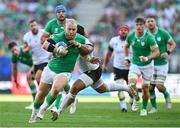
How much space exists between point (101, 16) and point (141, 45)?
20.8 meters

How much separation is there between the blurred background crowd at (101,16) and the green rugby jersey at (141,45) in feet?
55.0

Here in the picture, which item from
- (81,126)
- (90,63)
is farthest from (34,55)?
(81,126)

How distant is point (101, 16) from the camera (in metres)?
39.9

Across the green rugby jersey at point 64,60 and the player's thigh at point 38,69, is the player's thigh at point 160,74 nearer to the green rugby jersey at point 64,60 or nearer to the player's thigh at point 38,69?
the player's thigh at point 38,69

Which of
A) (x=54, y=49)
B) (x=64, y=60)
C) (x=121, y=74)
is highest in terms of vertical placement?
(x=54, y=49)

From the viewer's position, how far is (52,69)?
1590 cm

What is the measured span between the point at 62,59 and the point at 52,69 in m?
0.34

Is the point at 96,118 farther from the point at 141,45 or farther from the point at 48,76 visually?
the point at 141,45

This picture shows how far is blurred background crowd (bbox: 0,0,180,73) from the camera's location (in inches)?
1484

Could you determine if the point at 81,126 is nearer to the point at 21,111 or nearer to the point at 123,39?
the point at 21,111

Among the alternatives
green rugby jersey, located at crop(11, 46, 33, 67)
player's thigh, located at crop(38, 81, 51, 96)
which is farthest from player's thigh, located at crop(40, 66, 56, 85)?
green rugby jersey, located at crop(11, 46, 33, 67)

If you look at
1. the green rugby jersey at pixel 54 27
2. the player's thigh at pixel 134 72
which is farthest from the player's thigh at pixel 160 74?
the green rugby jersey at pixel 54 27

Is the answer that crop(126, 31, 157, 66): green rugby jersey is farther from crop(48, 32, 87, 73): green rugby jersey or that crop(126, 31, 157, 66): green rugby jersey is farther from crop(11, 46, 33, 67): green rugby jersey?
crop(11, 46, 33, 67): green rugby jersey

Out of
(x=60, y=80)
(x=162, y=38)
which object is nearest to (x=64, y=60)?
(x=60, y=80)
